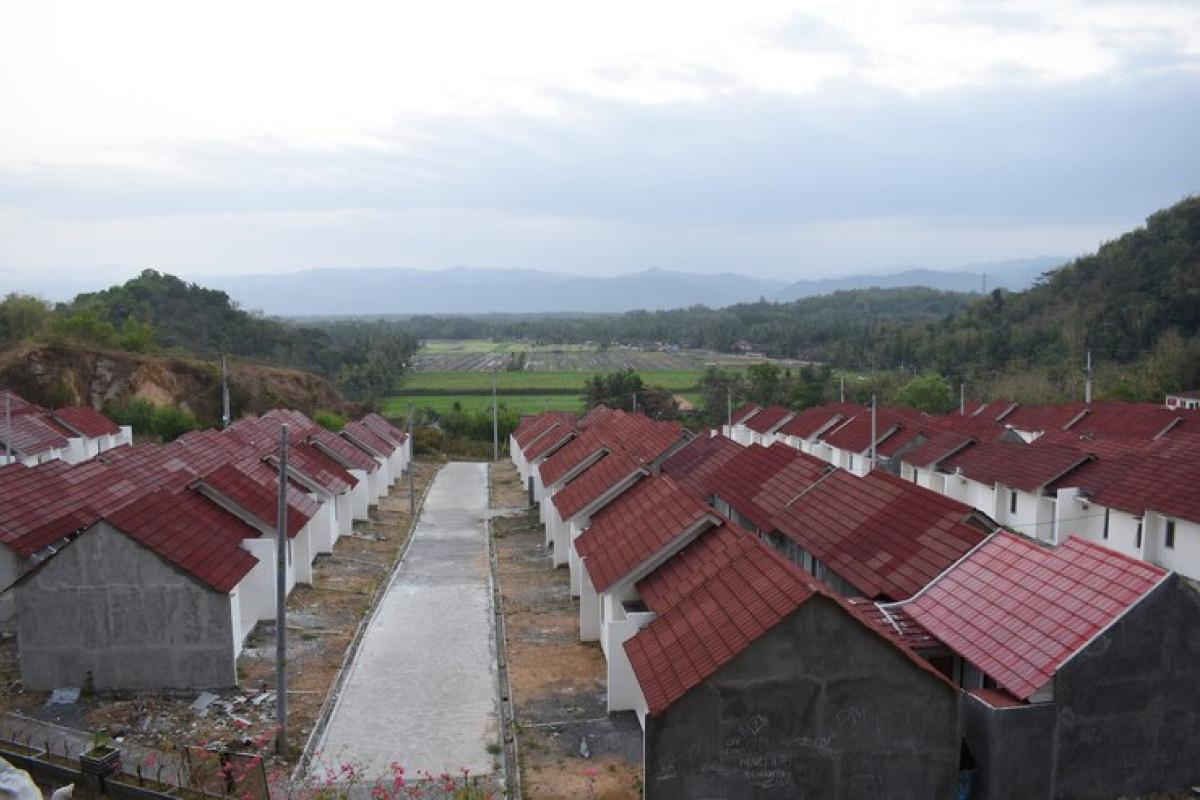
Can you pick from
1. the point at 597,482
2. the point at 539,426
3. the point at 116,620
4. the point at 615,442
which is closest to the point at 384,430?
the point at 539,426

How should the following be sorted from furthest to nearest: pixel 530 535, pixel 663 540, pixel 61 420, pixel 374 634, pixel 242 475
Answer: pixel 61 420, pixel 530 535, pixel 242 475, pixel 374 634, pixel 663 540

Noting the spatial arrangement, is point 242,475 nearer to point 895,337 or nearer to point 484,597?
point 484,597

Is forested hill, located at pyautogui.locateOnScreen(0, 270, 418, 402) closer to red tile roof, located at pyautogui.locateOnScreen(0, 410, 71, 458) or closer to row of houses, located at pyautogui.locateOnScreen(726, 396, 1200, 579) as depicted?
red tile roof, located at pyautogui.locateOnScreen(0, 410, 71, 458)

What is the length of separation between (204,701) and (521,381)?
272 ft

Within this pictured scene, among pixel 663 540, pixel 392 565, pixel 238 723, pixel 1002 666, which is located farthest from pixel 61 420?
pixel 1002 666

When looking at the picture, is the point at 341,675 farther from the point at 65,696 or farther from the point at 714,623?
the point at 714,623

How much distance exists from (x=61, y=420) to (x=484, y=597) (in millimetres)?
23694

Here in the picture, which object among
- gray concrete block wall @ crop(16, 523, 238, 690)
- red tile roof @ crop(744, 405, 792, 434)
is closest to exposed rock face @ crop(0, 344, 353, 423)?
red tile roof @ crop(744, 405, 792, 434)

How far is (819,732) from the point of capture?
414 inches

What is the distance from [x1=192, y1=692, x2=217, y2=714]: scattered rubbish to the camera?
14508mm

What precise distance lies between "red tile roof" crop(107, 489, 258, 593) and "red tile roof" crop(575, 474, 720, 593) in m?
6.08

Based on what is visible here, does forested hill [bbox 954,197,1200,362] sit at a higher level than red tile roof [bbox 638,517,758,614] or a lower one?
higher

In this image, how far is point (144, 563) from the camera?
1479 cm

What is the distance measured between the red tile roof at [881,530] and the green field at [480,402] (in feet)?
170
